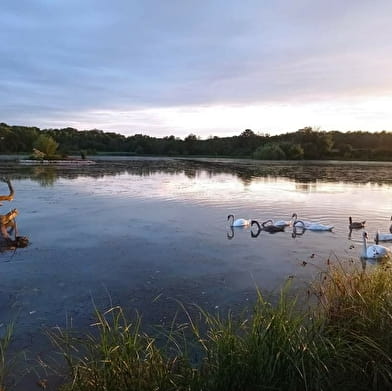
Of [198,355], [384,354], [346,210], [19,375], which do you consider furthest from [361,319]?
[346,210]

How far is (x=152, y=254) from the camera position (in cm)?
693

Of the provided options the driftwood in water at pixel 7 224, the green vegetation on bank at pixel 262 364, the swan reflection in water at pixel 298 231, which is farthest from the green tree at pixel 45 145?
the green vegetation on bank at pixel 262 364

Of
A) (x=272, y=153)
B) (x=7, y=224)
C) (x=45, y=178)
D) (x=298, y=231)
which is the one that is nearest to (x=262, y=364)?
(x=298, y=231)

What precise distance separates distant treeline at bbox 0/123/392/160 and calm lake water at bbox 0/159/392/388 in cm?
4247

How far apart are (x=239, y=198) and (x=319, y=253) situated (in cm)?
739

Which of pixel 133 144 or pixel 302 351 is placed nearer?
pixel 302 351

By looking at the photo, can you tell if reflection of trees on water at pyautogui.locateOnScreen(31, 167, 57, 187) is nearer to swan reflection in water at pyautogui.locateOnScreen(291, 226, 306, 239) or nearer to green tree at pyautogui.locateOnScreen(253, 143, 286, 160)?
swan reflection in water at pyautogui.locateOnScreen(291, 226, 306, 239)

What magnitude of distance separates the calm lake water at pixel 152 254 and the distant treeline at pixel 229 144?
139ft

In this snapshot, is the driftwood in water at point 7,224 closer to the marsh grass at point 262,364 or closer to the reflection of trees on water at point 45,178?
the marsh grass at point 262,364

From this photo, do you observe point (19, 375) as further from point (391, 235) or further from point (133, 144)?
point (133, 144)

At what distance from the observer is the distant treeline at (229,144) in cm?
5594

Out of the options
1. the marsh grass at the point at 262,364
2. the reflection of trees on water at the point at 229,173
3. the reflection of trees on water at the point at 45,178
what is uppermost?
the marsh grass at the point at 262,364

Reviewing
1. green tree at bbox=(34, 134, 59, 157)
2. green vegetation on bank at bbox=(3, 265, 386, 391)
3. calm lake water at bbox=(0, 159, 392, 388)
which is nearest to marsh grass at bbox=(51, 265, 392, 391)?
green vegetation on bank at bbox=(3, 265, 386, 391)

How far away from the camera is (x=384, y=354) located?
7.88 ft
